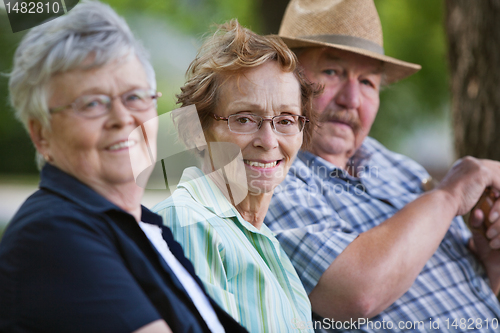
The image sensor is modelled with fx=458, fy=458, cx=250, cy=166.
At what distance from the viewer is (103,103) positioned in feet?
3.06

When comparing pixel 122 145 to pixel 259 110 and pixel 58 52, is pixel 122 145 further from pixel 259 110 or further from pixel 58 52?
pixel 259 110

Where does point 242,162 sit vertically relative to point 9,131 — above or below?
below

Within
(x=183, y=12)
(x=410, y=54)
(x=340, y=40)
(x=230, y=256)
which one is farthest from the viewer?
(x=410, y=54)

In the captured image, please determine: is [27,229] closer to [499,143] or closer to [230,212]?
[230,212]

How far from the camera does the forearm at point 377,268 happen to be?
1.63m

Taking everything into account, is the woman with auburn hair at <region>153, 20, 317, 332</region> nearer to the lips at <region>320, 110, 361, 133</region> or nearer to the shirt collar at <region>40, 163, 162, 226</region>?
the shirt collar at <region>40, 163, 162, 226</region>

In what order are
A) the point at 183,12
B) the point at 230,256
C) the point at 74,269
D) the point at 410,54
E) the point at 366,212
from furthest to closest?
the point at 410,54
the point at 366,212
the point at 183,12
the point at 230,256
the point at 74,269

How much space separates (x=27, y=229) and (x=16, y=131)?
0.79 feet

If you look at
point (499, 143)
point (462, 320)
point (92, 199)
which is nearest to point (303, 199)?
point (462, 320)

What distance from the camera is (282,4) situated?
326 cm

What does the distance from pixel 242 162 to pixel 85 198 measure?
550 mm

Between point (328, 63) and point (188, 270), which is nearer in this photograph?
point (188, 270)

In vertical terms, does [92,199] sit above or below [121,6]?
below

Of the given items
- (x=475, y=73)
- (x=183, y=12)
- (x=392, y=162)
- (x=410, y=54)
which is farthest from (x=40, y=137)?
(x=410, y=54)
